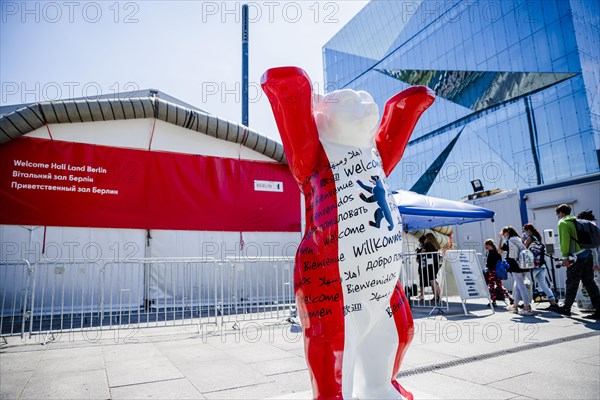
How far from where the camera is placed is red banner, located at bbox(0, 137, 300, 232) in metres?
8.39

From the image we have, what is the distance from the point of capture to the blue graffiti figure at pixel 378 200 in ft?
6.78

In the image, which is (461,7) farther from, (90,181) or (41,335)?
(41,335)

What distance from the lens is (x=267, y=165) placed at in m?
10.9

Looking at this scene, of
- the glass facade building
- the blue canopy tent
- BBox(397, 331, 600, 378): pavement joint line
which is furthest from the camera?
the glass facade building

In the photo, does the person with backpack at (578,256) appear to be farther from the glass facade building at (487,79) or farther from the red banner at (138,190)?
the glass facade building at (487,79)

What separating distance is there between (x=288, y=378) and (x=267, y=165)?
7880 mm

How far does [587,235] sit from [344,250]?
18.7 ft

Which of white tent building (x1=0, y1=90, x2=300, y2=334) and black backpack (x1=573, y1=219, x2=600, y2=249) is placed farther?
white tent building (x1=0, y1=90, x2=300, y2=334)

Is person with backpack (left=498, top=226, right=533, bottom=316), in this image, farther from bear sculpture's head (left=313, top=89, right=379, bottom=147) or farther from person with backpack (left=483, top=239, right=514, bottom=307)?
bear sculpture's head (left=313, top=89, right=379, bottom=147)

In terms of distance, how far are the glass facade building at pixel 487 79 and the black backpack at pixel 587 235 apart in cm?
1187

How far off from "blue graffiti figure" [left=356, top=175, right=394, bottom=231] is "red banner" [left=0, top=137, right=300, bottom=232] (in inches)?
319

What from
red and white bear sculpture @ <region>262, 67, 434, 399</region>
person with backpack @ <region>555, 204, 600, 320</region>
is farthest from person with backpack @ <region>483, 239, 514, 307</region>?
red and white bear sculpture @ <region>262, 67, 434, 399</region>

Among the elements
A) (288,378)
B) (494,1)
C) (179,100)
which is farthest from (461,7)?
(288,378)

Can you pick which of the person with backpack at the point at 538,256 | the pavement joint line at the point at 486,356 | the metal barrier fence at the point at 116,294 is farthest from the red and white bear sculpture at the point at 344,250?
the person with backpack at the point at 538,256
